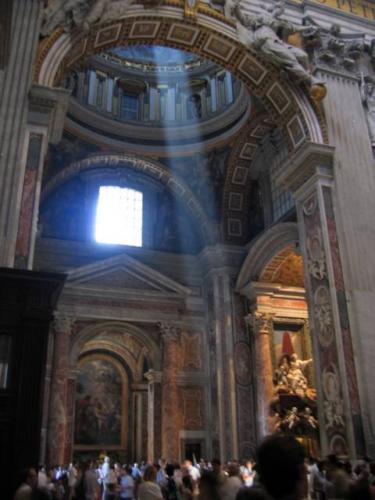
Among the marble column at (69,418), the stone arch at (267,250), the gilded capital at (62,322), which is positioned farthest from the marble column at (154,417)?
the stone arch at (267,250)

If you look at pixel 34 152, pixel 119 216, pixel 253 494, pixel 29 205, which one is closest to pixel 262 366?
pixel 119 216

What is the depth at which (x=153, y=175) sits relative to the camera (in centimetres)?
1583

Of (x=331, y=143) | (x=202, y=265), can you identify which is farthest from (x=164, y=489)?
(x=202, y=265)

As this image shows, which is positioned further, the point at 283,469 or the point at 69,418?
the point at 69,418

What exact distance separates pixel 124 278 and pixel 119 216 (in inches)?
84.1

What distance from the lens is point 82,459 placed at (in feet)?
55.1

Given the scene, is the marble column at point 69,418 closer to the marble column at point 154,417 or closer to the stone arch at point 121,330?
the stone arch at point 121,330

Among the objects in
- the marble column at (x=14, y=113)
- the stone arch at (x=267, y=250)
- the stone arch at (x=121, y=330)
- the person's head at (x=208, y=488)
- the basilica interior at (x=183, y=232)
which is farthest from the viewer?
the stone arch at (x=121, y=330)

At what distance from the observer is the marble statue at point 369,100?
10.6m

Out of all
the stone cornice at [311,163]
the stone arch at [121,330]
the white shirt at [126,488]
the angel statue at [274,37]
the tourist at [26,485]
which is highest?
the angel statue at [274,37]

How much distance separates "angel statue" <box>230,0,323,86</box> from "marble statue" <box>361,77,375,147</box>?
1240 millimetres

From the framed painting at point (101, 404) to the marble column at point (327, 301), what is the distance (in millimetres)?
10456

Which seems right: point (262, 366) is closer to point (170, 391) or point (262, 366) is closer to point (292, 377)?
point (292, 377)

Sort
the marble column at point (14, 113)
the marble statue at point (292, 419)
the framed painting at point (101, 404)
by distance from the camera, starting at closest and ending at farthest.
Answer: the marble column at point (14, 113)
the marble statue at point (292, 419)
the framed painting at point (101, 404)
